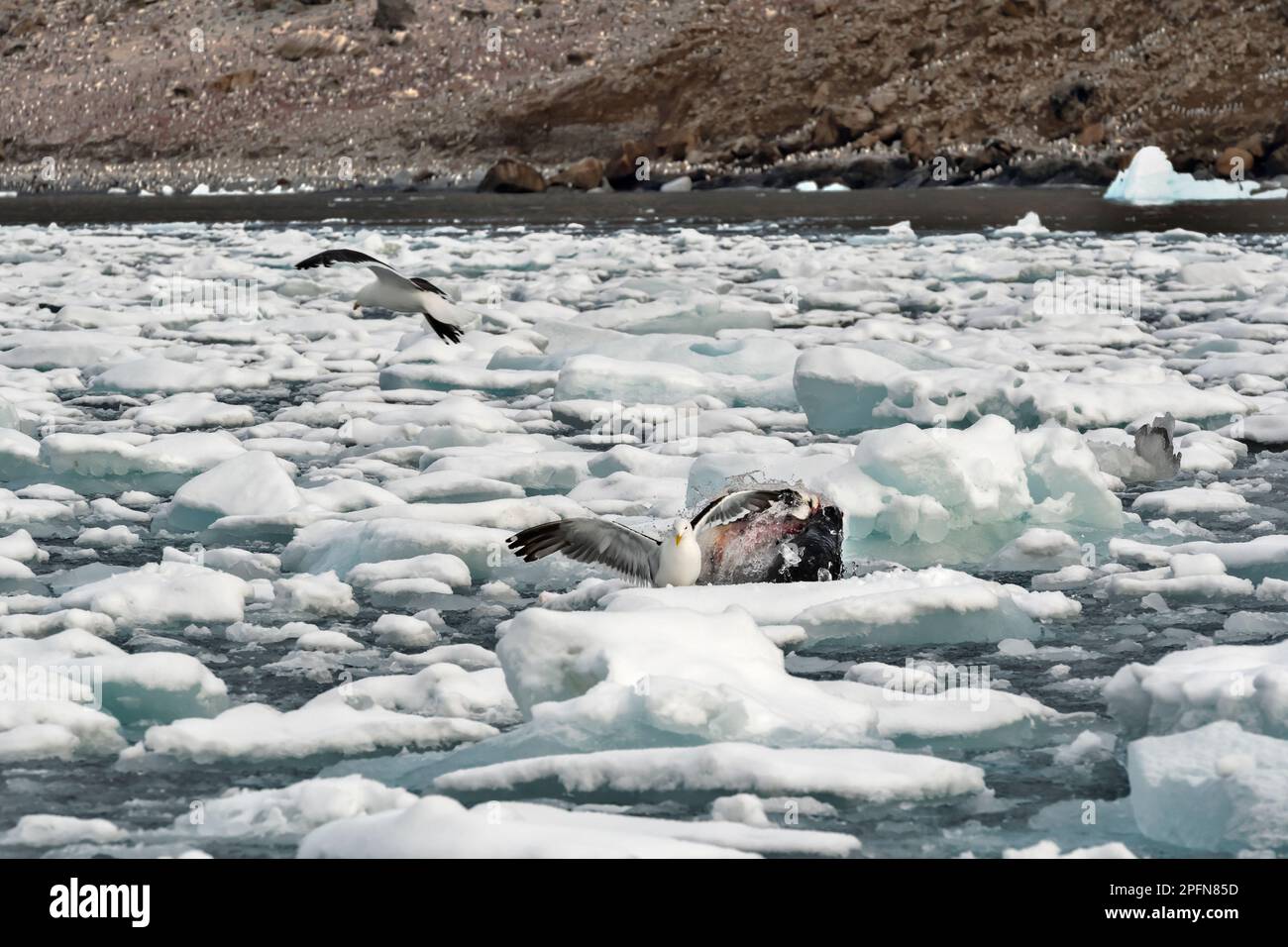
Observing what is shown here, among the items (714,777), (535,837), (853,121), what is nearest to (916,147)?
(853,121)

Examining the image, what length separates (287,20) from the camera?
69.9 meters

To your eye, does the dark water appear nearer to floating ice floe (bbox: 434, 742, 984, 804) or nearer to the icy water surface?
the icy water surface

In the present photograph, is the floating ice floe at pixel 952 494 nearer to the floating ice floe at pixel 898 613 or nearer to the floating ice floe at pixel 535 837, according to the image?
the floating ice floe at pixel 898 613

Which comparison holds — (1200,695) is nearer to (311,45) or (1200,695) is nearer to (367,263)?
(367,263)

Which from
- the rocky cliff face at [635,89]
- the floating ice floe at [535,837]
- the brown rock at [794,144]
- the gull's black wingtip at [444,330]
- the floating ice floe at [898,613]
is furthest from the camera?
the brown rock at [794,144]

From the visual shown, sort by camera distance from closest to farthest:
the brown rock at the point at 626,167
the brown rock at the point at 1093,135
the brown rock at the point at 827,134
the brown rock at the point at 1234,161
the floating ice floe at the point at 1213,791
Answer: the floating ice floe at the point at 1213,791, the brown rock at the point at 1234,161, the brown rock at the point at 626,167, the brown rock at the point at 1093,135, the brown rock at the point at 827,134

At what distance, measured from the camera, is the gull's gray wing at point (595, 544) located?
468cm

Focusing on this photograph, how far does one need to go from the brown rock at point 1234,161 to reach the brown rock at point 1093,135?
26.7 feet

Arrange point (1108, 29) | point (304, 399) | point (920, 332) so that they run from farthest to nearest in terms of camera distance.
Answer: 1. point (1108, 29)
2. point (920, 332)
3. point (304, 399)

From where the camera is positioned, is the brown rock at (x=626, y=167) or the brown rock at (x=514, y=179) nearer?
the brown rock at (x=514, y=179)

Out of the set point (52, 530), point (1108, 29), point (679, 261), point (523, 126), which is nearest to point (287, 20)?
point (523, 126)

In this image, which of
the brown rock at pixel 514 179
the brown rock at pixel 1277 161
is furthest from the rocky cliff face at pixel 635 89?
the brown rock at pixel 514 179
